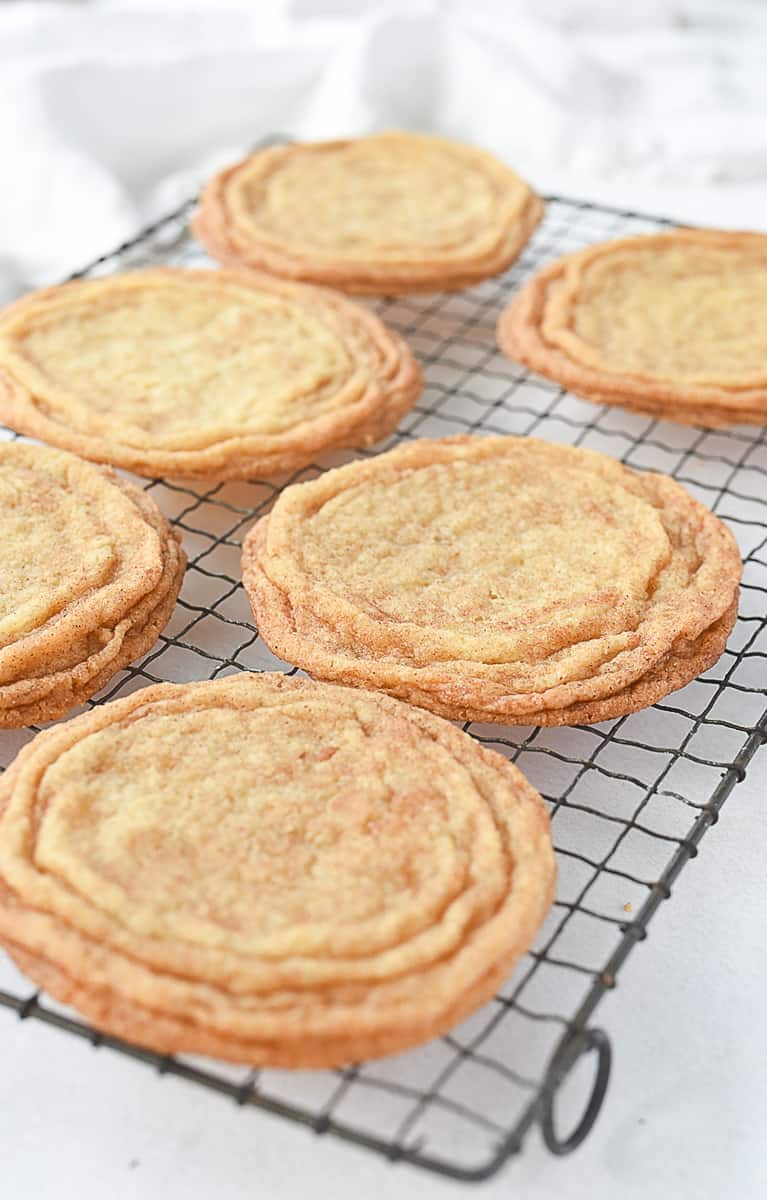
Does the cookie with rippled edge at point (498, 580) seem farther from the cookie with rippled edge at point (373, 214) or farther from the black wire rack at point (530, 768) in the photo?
the cookie with rippled edge at point (373, 214)

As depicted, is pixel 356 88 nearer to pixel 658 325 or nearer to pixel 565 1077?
pixel 658 325

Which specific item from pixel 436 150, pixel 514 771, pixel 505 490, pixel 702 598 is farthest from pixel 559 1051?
pixel 436 150

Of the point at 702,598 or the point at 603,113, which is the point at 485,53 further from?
the point at 702,598

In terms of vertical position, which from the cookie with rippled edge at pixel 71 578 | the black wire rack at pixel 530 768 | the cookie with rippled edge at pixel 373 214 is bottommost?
the black wire rack at pixel 530 768

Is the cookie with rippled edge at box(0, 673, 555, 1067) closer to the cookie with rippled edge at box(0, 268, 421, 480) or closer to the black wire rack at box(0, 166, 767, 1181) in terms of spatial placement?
the black wire rack at box(0, 166, 767, 1181)

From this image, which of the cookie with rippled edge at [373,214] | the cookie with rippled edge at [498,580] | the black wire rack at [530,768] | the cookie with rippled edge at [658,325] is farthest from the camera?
the cookie with rippled edge at [373,214]

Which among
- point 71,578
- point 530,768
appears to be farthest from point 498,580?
point 71,578

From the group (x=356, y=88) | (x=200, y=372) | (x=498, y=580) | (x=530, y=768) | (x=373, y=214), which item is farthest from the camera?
(x=356, y=88)

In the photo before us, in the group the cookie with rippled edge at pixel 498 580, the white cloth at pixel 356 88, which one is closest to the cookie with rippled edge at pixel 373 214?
the white cloth at pixel 356 88
